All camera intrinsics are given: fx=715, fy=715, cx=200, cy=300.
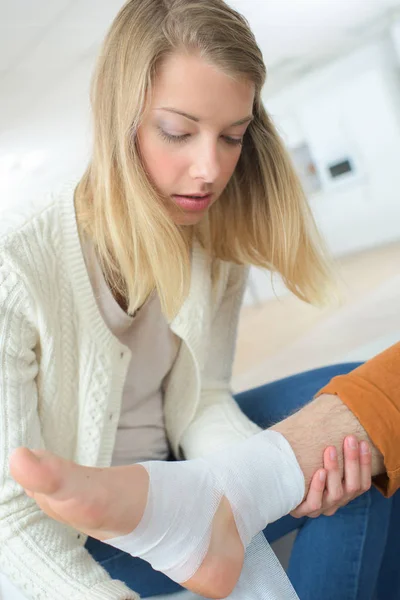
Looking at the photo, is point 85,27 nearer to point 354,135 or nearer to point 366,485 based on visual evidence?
point 354,135

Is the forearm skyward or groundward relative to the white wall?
groundward

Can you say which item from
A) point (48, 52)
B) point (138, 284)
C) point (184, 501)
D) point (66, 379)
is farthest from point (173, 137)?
point (48, 52)

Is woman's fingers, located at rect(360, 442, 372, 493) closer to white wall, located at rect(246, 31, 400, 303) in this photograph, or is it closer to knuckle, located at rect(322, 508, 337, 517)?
knuckle, located at rect(322, 508, 337, 517)

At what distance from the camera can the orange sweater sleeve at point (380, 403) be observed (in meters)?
0.85

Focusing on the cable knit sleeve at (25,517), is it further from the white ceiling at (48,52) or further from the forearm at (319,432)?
the white ceiling at (48,52)

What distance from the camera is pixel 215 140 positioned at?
2.97ft

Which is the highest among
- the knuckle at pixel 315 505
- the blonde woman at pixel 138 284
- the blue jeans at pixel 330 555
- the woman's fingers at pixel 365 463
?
the blonde woman at pixel 138 284

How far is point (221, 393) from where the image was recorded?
3.83 ft

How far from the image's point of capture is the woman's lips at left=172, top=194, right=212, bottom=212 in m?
0.96

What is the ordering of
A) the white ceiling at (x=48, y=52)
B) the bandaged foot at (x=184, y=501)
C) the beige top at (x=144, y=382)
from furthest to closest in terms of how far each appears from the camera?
1. the white ceiling at (x=48, y=52)
2. the beige top at (x=144, y=382)
3. the bandaged foot at (x=184, y=501)

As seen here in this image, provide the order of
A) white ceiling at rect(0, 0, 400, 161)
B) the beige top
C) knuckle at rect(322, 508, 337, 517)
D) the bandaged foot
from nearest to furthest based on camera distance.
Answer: the bandaged foot
knuckle at rect(322, 508, 337, 517)
the beige top
white ceiling at rect(0, 0, 400, 161)

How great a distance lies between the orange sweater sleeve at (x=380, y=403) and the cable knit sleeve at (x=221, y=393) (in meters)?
0.23

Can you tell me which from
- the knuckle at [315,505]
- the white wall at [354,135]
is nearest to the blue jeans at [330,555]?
the knuckle at [315,505]

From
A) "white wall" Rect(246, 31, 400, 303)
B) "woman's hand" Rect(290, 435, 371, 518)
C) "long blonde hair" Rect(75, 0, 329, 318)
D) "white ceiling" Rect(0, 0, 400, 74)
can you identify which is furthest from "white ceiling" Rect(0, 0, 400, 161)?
"woman's hand" Rect(290, 435, 371, 518)
